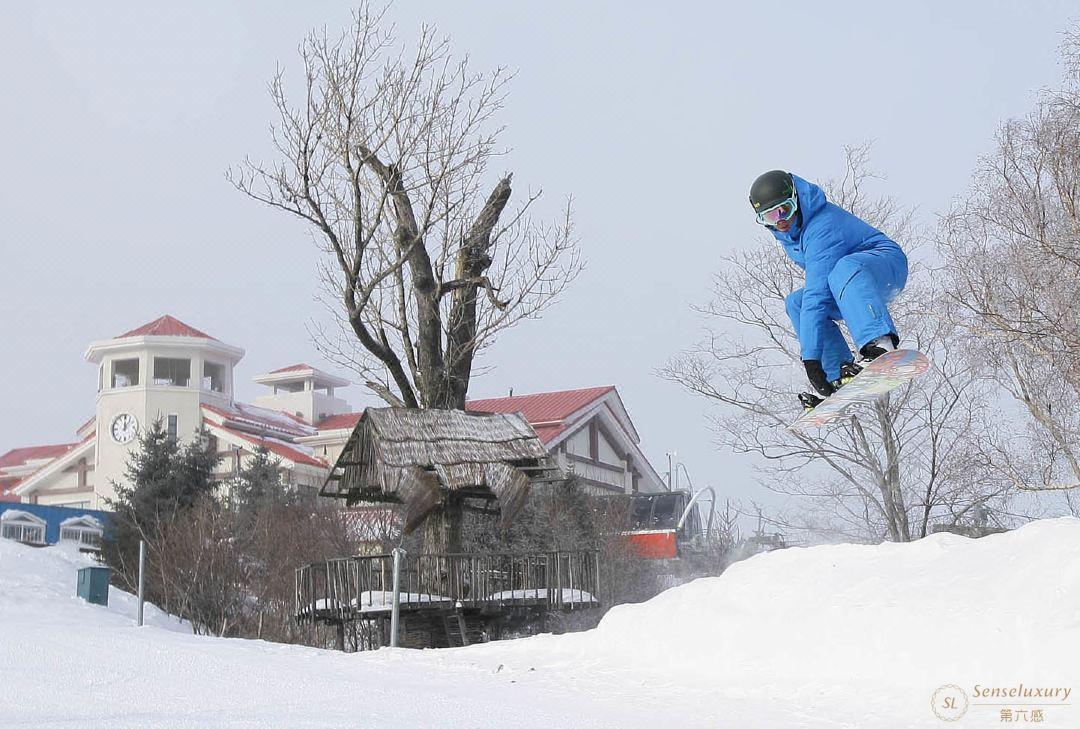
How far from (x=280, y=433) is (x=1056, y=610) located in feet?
138

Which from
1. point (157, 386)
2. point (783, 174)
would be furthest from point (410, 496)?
point (157, 386)

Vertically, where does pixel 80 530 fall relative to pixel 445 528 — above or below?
above

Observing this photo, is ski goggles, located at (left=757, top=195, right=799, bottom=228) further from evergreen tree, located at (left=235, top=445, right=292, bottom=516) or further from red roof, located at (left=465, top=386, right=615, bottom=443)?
red roof, located at (left=465, top=386, right=615, bottom=443)

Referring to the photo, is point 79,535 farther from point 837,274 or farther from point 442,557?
point 837,274

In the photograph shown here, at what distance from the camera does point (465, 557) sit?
15750 mm

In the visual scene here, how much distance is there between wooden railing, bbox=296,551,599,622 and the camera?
1510 cm

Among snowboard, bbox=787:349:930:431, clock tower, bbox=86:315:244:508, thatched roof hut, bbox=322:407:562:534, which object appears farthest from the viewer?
clock tower, bbox=86:315:244:508

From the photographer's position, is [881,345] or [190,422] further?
[190,422]

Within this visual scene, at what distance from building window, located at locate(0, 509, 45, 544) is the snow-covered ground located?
22285 millimetres

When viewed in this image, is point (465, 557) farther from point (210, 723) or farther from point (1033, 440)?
point (1033, 440)

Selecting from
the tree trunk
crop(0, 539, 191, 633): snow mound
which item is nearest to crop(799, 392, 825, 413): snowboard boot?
the tree trunk

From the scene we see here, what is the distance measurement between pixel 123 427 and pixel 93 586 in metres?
25.8

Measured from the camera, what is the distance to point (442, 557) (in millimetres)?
15664

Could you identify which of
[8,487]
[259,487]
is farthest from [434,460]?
[8,487]
